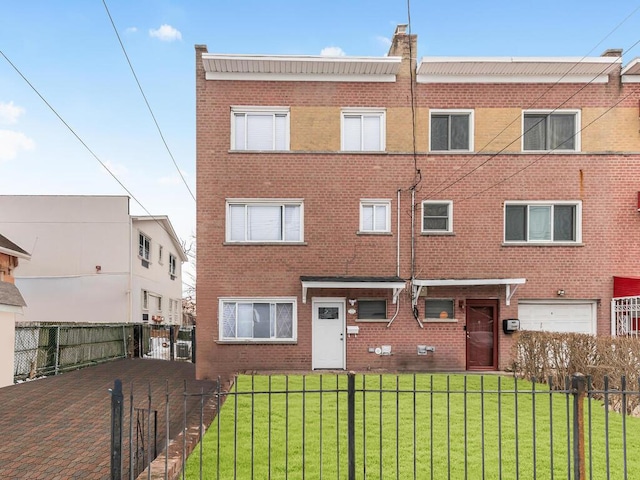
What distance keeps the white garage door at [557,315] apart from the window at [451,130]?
5.19 metres

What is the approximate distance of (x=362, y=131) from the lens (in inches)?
639

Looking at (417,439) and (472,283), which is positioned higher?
(472,283)

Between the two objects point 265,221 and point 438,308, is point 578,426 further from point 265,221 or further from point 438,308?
point 265,221

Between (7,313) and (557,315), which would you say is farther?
(557,315)

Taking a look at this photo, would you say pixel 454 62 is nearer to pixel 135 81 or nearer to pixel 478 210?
pixel 478 210

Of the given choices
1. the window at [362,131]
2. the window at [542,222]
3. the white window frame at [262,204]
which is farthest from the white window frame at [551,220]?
the white window frame at [262,204]

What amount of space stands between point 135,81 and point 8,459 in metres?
10.1

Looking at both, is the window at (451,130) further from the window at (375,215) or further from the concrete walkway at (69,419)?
the concrete walkway at (69,419)

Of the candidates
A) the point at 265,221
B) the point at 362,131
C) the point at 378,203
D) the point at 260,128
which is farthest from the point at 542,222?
the point at 260,128

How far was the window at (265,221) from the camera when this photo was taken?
15992mm

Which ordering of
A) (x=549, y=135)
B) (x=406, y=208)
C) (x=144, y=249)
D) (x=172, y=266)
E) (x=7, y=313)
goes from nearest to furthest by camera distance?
(x=7, y=313) < (x=406, y=208) < (x=549, y=135) < (x=144, y=249) < (x=172, y=266)

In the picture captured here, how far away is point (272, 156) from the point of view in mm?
16016

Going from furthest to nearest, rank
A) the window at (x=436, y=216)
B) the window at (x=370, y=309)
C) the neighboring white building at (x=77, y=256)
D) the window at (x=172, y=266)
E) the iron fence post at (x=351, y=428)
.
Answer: the window at (x=172, y=266) → the neighboring white building at (x=77, y=256) → the window at (x=436, y=216) → the window at (x=370, y=309) → the iron fence post at (x=351, y=428)

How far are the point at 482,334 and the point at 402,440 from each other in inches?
379
